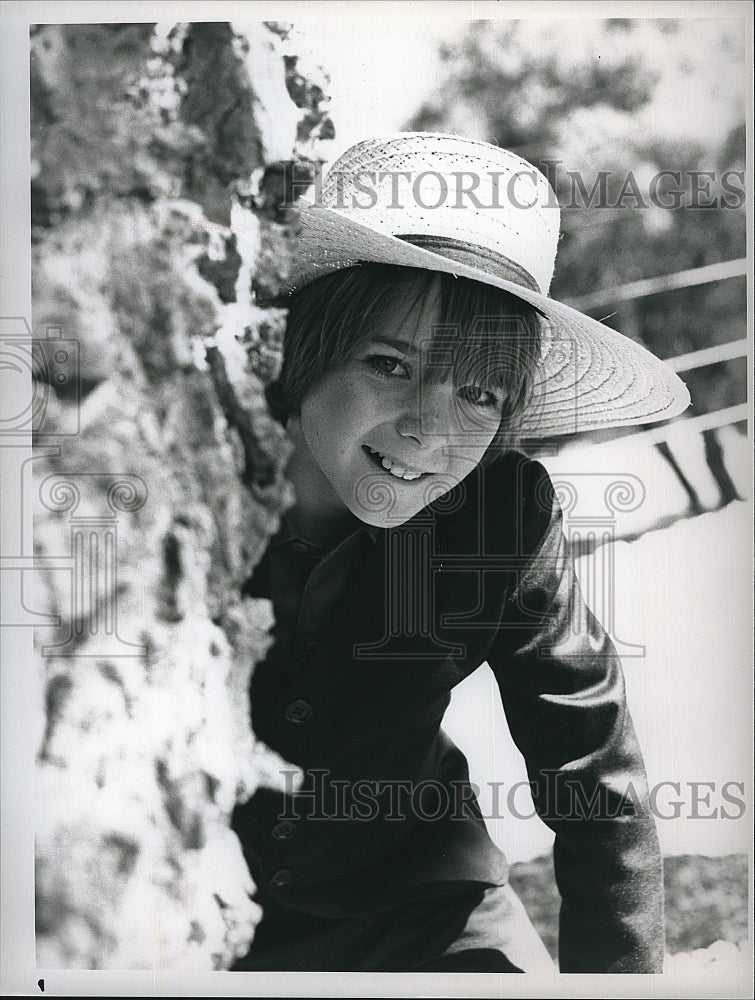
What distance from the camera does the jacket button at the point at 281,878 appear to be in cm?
209

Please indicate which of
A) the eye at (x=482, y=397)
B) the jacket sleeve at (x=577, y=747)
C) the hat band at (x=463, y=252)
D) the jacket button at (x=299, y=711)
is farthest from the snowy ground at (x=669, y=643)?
the hat band at (x=463, y=252)

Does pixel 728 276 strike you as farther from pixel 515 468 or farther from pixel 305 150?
pixel 305 150

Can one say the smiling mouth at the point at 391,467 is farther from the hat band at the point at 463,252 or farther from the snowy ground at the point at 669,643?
the hat band at the point at 463,252

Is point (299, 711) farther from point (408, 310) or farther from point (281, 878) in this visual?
point (408, 310)

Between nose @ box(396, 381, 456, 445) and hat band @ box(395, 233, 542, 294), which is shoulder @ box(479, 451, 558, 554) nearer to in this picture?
nose @ box(396, 381, 456, 445)

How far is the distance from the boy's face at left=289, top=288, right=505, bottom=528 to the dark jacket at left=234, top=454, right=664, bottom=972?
0.17 ft

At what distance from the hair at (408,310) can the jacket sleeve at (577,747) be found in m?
0.18

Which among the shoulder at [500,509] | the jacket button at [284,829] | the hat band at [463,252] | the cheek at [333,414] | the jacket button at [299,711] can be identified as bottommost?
the jacket button at [284,829]

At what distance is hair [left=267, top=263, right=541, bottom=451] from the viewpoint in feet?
6.66

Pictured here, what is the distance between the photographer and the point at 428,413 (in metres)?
2.05

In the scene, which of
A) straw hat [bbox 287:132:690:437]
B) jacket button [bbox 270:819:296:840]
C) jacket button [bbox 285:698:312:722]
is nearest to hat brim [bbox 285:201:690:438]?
straw hat [bbox 287:132:690:437]

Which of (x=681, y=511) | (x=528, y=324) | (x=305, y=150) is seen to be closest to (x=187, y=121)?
(x=305, y=150)

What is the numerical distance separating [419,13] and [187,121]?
1.58ft

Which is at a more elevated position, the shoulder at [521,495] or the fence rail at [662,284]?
the fence rail at [662,284]
